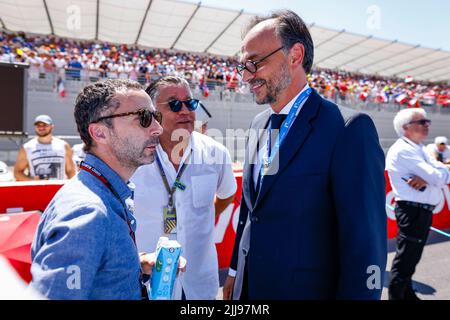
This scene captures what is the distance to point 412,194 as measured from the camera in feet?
11.7

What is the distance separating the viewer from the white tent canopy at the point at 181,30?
22203mm

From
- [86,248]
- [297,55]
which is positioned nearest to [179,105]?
[297,55]

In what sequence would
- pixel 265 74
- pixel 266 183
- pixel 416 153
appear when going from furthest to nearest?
1. pixel 416 153
2. pixel 265 74
3. pixel 266 183

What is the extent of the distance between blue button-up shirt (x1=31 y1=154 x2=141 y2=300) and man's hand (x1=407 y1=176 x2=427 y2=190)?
3238 millimetres

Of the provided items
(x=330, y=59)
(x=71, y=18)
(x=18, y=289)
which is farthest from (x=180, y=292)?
(x=330, y=59)

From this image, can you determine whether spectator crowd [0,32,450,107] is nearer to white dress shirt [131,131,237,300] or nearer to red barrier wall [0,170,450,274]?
red barrier wall [0,170,450,274]

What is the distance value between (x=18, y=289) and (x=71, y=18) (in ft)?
82.0

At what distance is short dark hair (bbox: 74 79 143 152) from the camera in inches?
58.9

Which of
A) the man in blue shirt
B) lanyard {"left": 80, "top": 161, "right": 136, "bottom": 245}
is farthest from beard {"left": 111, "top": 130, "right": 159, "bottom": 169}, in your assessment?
lanyard {"left": 80, "top": 161, "right": 136, "bottom": 245}

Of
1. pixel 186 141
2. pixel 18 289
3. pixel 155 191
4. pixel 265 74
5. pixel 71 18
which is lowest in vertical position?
pixel 18 289

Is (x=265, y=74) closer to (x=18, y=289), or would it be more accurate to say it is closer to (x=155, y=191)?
(x=155, y=191)

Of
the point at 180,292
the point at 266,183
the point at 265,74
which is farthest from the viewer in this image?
the point at 180,292
